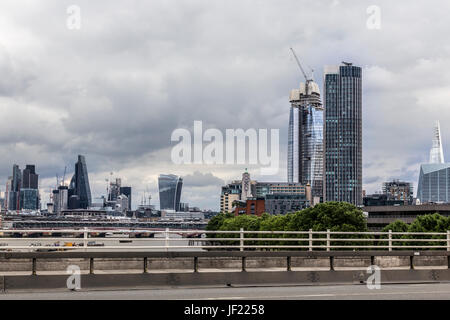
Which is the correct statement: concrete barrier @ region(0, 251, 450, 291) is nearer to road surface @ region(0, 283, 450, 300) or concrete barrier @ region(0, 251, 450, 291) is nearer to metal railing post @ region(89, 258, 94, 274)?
metal railing post @ region(89, 258, 94, 274)

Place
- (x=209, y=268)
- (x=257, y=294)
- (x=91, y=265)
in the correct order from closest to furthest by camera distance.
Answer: (x=257, y=294)
(x=91, y=265)
(x=209, y=268)

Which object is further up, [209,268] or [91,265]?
[91,265]

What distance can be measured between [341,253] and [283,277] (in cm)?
277

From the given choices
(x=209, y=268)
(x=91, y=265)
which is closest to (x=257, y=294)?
(x=209, y=268)

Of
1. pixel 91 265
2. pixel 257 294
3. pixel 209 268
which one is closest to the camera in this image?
pixel 257 294

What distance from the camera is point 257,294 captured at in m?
Result: 18.5

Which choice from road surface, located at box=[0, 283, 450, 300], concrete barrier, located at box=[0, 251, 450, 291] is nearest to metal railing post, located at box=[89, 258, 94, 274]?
concrete barrier, located at box=[0, 251, 450, 291]

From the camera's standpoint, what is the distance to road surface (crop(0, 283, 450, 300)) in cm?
1742

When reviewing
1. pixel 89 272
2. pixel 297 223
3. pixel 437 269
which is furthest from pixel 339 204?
pixel 89 272

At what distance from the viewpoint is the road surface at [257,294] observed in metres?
17.4

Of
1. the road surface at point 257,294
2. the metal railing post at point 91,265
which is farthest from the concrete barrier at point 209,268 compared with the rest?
the road surface at point 257,294

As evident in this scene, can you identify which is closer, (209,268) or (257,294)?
(257,294)

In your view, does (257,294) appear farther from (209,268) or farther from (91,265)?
(91,265)
